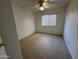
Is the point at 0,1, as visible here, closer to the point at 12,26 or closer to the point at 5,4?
the point at 5,4

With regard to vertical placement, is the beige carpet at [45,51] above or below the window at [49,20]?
below

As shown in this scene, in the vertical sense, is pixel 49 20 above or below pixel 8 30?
above

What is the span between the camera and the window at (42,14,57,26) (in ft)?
21.0

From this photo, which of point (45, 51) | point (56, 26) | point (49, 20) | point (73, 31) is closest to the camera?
point (73, 31)

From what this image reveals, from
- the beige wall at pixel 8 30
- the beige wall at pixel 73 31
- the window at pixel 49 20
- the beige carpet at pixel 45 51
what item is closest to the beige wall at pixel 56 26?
the window at pixel 49 20

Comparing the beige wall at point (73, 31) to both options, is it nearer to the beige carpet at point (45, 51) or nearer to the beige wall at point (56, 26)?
the beige carpet at point (45, 51)

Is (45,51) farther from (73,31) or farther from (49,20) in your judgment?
(49,20)

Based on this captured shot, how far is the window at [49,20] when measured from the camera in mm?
6388

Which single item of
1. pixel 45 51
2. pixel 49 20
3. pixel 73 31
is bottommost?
pixel 45 51

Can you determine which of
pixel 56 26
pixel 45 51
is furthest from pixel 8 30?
pixel 56 26

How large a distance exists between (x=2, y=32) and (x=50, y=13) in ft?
18.0

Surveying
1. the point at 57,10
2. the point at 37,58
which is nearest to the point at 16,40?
the point at 37,58

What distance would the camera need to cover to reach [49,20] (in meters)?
6.70

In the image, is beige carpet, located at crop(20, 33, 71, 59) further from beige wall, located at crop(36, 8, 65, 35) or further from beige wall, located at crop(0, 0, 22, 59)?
beige wall, located at crop(36, 8, 65, 35)
